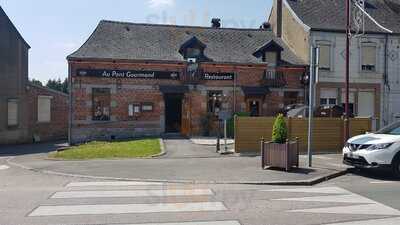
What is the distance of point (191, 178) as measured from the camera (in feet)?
39.2

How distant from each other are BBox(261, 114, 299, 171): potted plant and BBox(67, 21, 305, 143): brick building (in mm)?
14328

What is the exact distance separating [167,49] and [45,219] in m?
22.4

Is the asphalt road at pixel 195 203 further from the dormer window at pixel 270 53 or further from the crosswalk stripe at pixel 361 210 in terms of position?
the dormer window at pixel 270 53

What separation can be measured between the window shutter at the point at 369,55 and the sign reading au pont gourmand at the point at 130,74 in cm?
1201

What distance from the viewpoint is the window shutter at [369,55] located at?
1190 inches

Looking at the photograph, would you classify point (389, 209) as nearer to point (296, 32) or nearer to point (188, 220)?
Result: point (188, 220)

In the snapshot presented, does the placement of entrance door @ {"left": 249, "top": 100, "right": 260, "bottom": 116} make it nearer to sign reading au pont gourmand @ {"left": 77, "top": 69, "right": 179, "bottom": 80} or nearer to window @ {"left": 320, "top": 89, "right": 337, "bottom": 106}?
window @ {"left": 320, "top": 89, "right": 337, "bottom": 106}

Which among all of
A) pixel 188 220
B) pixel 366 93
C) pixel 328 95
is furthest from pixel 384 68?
pixel 188 220

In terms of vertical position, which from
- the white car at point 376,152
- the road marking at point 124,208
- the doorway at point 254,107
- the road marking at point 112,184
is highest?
the doorway at point 254,107

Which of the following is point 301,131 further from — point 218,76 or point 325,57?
point 325,57

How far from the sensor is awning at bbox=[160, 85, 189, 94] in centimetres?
2747

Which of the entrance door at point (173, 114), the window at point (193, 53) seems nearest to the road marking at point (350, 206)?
the entrance door at point (173, 114)

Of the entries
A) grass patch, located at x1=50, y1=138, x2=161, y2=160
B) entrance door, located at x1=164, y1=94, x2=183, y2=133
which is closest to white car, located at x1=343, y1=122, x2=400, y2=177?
grass patch, located at x1=50, y1=138, x2=161, y2=160

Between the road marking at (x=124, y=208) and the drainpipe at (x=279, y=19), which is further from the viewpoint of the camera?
the drainpipe at (x=279, y=19)
